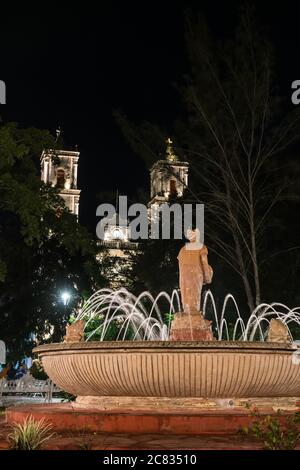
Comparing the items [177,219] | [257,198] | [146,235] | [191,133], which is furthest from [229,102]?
[146,235]

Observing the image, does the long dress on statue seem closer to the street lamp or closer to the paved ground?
Result: the paved ground

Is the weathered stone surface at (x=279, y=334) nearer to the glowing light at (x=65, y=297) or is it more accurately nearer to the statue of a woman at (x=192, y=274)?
the statue of a woman at (x=192, y=274)

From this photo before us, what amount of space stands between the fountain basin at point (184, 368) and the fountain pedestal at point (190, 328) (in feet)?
6.36

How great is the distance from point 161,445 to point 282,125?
1709 cm

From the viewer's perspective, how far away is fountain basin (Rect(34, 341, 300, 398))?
878cm

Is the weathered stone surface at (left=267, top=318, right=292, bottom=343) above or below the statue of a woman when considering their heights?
below

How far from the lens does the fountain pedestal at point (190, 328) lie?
1111cm

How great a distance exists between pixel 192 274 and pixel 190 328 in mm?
962

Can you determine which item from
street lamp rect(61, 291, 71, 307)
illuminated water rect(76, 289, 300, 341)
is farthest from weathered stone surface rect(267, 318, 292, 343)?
street lamp rect(61, 291, 71, 307)

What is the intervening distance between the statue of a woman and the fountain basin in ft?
7.94

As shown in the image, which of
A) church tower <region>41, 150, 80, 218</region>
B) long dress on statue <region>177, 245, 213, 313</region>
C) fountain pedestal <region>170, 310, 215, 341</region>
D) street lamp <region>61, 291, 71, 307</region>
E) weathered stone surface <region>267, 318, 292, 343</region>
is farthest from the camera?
church tower <region>41, 150, 80, 218</region>

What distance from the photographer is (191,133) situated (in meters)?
23.1

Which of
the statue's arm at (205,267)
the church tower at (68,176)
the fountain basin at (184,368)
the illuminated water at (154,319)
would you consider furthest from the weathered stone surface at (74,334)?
the church tower at (68,176)

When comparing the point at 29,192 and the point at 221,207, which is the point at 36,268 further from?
the point at 29,192
